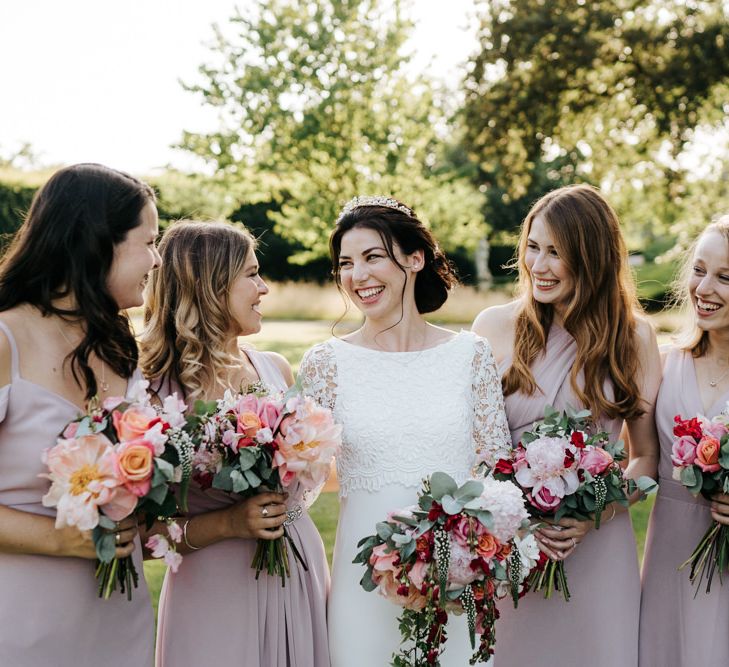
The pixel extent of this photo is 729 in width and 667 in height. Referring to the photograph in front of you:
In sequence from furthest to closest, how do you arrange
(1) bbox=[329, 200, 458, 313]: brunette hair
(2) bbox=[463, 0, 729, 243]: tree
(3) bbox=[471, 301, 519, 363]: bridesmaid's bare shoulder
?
(2) bbox=[463, 0, 729, 243]: tree, (3) bbox=[471, 301, 519, 363]: bridesmaid's bare shoulder, (1) bbox=[329, 200, 458, 313]: brunette hair

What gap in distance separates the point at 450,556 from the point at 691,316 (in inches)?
96.7

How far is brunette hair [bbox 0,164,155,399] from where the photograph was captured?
3.21m

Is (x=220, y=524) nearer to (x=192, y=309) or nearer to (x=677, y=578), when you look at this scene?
(x=192, y=309)

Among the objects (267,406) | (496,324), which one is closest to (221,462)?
(267,406)

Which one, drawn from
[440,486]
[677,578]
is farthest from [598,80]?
[440,486]

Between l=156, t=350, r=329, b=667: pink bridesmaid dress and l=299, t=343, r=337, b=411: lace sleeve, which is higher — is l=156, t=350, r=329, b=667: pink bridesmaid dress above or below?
below

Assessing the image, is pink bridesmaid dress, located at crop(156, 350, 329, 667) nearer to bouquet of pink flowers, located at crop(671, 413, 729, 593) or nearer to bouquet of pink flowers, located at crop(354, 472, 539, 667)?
bouquet of pink flowers, located at crop(354, 472, 539, 667)

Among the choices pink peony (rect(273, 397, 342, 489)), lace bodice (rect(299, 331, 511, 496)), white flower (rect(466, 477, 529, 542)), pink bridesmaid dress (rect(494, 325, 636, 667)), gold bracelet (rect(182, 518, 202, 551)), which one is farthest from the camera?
pink bridesmaid dress (rect(494, 325, 636, 667))

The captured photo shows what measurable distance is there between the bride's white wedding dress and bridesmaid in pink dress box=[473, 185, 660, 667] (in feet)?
1.77

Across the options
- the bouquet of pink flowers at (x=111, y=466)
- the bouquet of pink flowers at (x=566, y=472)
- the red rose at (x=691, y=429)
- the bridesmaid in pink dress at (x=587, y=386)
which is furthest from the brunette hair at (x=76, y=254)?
the red rose at (x=691, y=429)

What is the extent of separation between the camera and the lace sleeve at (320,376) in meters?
4.12

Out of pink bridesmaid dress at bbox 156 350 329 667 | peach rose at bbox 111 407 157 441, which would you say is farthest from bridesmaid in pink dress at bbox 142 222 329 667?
peach rose at bbox 111 407 157 441

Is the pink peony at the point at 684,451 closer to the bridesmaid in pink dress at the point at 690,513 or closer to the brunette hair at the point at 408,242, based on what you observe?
the bridesmaid in pink dress at the point at 690,513

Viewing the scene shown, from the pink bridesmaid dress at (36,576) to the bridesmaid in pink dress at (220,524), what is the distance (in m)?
0.67
